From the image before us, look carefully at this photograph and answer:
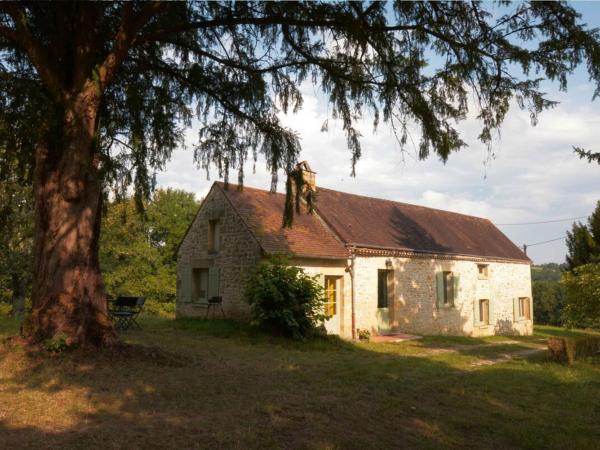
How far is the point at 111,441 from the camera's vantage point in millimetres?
4312

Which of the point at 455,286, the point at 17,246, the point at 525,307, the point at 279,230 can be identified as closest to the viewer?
the point at 279,230

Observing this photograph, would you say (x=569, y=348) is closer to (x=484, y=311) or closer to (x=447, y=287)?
(x=447, y=287)

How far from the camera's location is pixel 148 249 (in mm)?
32625

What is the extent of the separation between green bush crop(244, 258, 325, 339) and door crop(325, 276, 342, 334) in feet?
8.12

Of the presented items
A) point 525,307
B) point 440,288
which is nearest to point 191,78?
point 440,288

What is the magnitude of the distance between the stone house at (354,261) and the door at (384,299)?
0.03 metres

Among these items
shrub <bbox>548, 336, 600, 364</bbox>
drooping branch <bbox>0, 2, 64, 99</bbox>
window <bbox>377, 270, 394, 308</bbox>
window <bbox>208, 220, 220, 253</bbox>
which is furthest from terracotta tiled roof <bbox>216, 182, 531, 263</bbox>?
shrub <bbox>548, 336, 600, 364</bbox>

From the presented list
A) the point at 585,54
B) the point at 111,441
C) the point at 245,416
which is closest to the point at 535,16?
the point at 585,54

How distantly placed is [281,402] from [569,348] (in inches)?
303

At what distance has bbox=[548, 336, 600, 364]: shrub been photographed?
35.6ft

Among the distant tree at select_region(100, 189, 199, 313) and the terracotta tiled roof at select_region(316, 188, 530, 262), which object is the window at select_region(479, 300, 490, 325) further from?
the distant tree at select_region(100, 189, 199, 313)

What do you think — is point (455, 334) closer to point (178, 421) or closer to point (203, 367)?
point (203, 367)

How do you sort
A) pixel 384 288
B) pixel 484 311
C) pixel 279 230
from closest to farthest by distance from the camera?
pixel 279 230 < pixel 384 288 < pixel 484 311

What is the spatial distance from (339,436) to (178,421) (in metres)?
1.60
